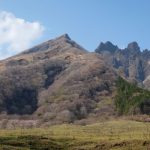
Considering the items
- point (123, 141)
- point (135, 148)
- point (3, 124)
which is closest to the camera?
point (135, 148)

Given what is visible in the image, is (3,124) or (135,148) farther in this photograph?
(3,124)

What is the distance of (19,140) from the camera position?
8225cm

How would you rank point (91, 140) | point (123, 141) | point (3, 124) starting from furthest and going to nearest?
point (3, 124) < point (91, 140) < point (123, 141)

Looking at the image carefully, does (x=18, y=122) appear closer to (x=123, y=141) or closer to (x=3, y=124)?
(x=3, y=124)

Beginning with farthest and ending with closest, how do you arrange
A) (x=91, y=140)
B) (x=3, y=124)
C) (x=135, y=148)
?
(x=3, y=124) < (x=91, y=140) < (x=135, y=148)

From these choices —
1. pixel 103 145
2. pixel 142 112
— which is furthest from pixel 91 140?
pixel 142 112

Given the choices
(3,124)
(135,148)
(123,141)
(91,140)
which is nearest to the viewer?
(135,148)

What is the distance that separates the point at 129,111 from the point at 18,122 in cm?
5312

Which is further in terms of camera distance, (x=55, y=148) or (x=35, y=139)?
(x=35, y=139)

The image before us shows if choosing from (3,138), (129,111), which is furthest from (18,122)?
(3,138)

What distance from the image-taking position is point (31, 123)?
199625 mm

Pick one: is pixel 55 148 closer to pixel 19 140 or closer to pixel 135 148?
pixel 19 140

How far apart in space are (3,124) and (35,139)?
11394 centimetres

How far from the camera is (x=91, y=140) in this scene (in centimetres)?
8675
